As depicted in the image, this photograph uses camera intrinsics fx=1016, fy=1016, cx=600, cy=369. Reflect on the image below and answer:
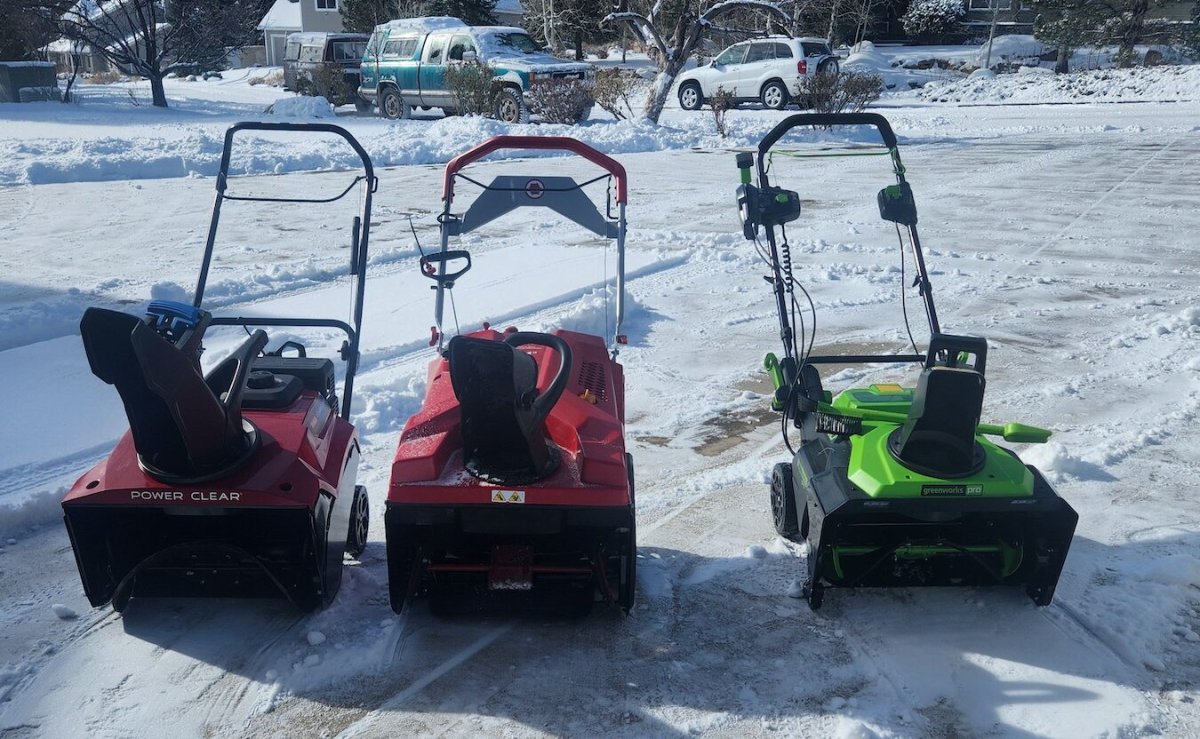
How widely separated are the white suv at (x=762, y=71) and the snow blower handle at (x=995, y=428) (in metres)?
20.7

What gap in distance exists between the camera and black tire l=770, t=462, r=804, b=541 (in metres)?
4.36

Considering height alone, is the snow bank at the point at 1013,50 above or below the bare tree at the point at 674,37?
above

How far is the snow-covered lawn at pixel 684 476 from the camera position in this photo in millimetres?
3406

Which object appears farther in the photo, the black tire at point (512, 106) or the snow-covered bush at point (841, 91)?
the snow-covered bush at point (841, 91)

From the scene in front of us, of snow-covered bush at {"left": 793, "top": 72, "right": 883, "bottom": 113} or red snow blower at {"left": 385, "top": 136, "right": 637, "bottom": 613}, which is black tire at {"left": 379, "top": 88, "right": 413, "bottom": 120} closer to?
snow-covered bush at {"left": 793, "top": 72, "right": 883, "bottom": 113}

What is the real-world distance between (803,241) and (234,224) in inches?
241

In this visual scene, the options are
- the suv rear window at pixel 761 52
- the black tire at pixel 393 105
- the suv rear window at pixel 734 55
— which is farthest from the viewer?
the suv rear window at pixel 734 55

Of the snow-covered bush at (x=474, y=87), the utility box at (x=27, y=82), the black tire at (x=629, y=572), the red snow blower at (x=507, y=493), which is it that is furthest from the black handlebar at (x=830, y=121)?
the utility box at (x=27, y=82)

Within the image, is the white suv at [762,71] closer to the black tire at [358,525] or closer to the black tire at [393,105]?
the black tire at [393,105]

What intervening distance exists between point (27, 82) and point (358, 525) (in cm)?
2484

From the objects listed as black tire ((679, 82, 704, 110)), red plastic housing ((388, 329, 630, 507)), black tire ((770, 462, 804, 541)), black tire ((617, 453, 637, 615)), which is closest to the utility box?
black tire ((679, 82, 704, 110))

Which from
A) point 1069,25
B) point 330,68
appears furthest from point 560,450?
point 1069,25

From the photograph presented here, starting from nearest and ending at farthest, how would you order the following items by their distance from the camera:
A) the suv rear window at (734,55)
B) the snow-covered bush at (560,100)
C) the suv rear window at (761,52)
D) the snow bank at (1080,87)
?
1. the snow-covered bush at (560,100)
2. the suv rear window at (761,52)
3. the suv rear window at (734,55)
4. the snow bank at (1080,87)

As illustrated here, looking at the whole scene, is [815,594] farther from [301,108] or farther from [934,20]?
[934,20]
